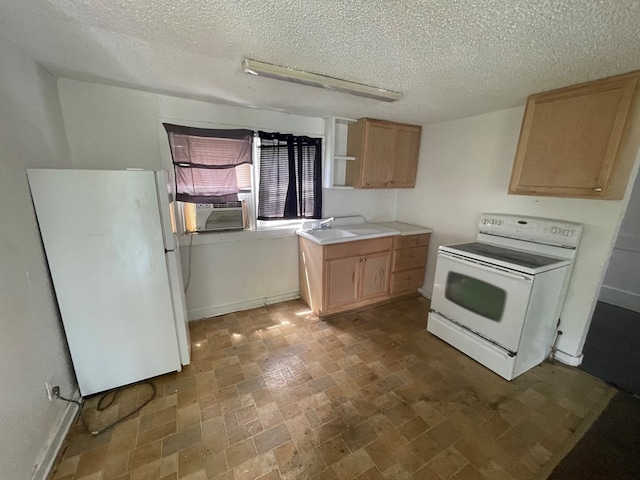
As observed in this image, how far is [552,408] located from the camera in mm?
1802

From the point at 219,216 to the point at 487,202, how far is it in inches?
110

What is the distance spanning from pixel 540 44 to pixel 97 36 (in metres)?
2.24

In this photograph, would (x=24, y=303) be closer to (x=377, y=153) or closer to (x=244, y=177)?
(x=244, y=177)

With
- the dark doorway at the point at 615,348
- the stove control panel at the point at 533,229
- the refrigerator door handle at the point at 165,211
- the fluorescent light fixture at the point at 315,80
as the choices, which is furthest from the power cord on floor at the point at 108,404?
the dark doorway at the point at 615,348

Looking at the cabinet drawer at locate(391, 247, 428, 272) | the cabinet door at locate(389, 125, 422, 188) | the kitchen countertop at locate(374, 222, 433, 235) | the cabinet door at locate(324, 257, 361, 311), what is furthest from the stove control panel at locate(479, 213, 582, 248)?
the cabinet door at locate(324, 257, 361, 311)

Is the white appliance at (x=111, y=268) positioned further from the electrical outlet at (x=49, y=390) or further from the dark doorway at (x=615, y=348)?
the dark doorway at (x=615, y=348)

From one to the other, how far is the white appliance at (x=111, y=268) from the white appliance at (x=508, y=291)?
7.83 ft

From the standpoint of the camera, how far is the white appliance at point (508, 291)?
196 centimetres

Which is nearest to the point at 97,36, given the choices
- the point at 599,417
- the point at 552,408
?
the point at 552,408

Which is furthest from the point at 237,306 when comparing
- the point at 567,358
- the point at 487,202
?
the point at 567,358

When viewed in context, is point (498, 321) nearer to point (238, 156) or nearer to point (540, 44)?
point (540, 44)

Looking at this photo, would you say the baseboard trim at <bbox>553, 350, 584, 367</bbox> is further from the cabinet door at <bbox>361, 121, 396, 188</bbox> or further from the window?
the window

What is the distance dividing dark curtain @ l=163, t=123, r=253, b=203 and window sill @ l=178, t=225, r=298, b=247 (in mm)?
360

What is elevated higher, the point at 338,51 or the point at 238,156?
the point at 338,51
